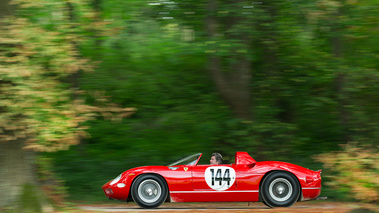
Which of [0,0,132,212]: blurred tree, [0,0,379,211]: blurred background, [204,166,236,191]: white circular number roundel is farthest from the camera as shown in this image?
[0,0,379,211]: blurred background

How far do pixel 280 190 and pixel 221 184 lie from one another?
1.18 meters

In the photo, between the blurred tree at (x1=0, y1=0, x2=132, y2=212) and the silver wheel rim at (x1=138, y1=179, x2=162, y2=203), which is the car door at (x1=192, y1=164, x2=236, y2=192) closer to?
the silver wheel rim at (x1=138, y1=179, x2=162, y2=203)

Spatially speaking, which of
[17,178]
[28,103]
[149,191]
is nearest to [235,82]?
[149,191]

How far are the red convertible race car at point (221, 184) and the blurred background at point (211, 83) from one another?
123 centimetres

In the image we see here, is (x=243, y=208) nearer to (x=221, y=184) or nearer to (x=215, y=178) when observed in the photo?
(x=221, y=184)

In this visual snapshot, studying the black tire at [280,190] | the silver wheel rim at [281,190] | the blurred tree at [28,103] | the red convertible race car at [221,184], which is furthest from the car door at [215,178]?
the blurred tree at [28,103]

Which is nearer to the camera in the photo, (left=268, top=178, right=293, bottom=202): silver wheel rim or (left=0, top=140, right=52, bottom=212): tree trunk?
(left=0, top=140, right=52, bottom=212): tree trunk

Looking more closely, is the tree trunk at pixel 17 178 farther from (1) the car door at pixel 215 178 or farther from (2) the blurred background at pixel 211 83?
(1) the car door at pixel 215 178

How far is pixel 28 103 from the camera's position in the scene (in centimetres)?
871

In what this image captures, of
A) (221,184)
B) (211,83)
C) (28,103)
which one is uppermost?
→ (28,103)

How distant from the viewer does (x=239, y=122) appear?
525 inches

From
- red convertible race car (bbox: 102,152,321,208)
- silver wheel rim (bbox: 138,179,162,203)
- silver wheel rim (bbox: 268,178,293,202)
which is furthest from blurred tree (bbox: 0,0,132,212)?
silver wheel rim (bbox: 268,178,293,202)

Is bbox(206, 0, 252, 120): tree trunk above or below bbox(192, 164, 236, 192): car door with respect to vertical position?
above

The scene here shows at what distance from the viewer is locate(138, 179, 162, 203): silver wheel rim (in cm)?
923
